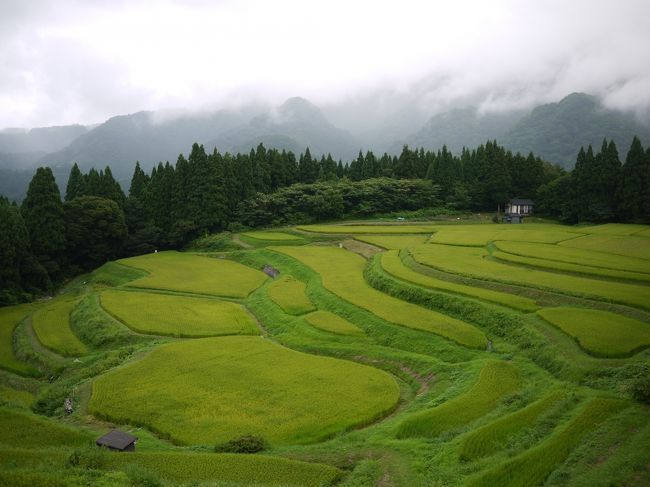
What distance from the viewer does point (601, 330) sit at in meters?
22.1

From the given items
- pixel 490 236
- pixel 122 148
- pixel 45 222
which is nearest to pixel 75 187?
pixel 45 222

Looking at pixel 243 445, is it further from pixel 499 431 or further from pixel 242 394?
pixel 499 431

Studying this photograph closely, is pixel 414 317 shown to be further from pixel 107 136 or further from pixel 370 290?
pixel 107 136

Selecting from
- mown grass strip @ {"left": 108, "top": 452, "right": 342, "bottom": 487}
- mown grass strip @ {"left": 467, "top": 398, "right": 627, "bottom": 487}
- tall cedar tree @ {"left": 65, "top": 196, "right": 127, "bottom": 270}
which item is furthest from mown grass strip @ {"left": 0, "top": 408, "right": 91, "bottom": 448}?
tall cedar tree @ {"left": 65, "top": 196, "right": 127, "bottom": 270}

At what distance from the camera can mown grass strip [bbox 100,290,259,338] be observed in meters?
29.4

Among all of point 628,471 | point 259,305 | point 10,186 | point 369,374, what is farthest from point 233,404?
point 10,186

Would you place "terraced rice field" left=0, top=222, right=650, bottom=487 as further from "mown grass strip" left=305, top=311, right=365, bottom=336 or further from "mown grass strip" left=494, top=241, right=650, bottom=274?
"mown grass strip" left=494, top=241, right=650, bottom=274

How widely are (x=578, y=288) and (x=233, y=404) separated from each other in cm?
2129

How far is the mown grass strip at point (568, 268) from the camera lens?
98.2 ft

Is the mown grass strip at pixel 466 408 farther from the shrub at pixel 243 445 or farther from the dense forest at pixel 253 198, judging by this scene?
the dense forest at pixel 253 198

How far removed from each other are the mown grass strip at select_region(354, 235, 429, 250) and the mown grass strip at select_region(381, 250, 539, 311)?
25.8 feet

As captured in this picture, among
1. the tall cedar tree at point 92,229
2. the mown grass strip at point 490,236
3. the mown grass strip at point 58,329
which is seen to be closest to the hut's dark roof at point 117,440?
the mown grass strip at point 58,329

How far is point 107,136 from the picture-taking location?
18125 centimetres

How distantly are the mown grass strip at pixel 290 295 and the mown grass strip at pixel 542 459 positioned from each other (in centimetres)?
1950
